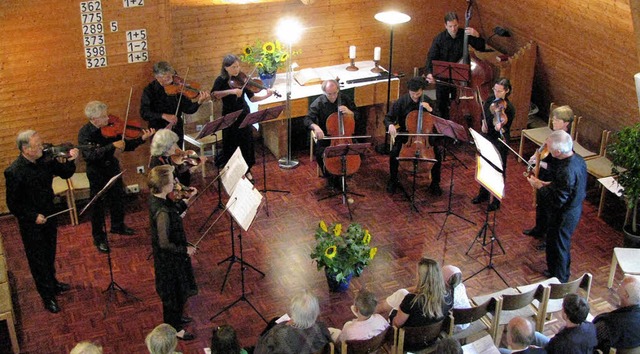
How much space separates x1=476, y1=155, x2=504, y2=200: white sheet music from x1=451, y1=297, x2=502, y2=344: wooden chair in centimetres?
123

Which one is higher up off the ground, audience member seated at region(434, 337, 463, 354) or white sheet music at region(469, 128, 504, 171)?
white sheet music at region(469, 128, 504, 171)

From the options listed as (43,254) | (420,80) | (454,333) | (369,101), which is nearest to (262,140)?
(369,101)

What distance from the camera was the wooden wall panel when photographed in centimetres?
826

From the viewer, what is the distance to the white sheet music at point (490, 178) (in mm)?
7256

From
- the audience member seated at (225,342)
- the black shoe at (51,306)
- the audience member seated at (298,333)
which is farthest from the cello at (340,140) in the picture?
the audience member seated at (225,342)

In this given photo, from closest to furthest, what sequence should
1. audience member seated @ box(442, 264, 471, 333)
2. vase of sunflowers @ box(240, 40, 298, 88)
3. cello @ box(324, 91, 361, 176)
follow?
audience member seated @ box(442, 264, 471, 333) < cello @ box(324, 91, 361, 176) < vase of sunflowers @ box(240, 40, 298, 88)

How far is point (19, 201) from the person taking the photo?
22.7ft

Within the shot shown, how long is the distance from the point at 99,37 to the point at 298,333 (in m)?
4.53

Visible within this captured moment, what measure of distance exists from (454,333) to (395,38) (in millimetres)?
5684

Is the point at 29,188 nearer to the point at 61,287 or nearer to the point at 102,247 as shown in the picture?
the point at 61,287

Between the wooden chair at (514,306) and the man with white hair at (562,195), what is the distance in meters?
1.04

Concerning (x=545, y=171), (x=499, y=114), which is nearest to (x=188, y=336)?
(x=545, y=171)

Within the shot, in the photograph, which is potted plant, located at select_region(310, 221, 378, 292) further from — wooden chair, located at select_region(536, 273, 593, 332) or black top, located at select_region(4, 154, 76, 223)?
black top, located at select_region(4, 154, 76, 223)

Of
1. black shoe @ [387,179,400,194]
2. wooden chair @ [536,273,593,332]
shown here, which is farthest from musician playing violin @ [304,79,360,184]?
wooden chair @ [536,273,593,332]
